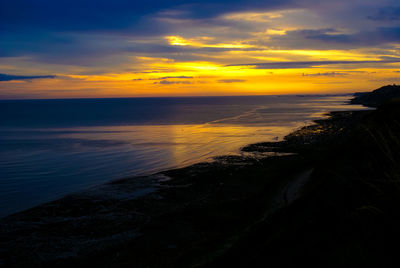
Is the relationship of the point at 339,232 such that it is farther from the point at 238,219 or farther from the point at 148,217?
the point at 148,217

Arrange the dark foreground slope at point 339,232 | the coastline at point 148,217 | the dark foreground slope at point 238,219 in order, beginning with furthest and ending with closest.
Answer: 1. the coastline at point 148,217
2. the dark foreground slope at point 238,219
3. the dark foreground slope at point 339,232

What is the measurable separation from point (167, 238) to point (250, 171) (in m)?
13.7

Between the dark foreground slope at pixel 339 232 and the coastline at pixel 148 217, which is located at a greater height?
the dark foreground slope at pixel 339 232

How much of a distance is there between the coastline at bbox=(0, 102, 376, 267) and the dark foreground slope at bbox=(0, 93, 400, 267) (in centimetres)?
6

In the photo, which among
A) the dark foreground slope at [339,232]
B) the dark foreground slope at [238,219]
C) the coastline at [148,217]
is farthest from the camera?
the coastline at [148,217]

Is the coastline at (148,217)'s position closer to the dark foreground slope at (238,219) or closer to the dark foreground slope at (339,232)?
the dark foreground slope at (238,219)

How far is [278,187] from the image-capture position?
1795cm

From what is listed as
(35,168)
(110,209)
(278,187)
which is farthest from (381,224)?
(35,168)

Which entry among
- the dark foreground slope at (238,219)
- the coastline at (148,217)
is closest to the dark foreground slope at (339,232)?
the dark foreground slope at (238,219)

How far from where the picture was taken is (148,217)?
1655 centimetres

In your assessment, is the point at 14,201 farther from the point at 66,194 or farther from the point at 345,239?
the point at 345,239

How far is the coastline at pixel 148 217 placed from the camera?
12820 millimetres

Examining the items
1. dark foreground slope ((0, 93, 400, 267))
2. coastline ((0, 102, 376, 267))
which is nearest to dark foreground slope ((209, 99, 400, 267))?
dark foreground slope ((0, 93, 400, 267))

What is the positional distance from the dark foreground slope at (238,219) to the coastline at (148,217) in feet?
0.20
